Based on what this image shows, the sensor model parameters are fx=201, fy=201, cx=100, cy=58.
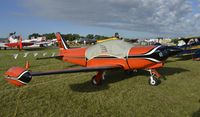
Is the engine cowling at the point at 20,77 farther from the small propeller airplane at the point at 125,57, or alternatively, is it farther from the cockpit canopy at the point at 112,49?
the cockpit canopy at the point at 112,49

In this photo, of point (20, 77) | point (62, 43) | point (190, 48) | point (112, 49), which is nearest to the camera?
point (20, 77)

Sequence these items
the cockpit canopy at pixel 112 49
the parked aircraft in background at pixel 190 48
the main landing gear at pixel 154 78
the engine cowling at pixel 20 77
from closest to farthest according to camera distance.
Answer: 1. the engine cowling at pixel 20 77
2. the main landing gear at pixel 154 78
3. the cockpit canopy at pixel 112 49
4. the parked aircraft in background at pixel 190 48

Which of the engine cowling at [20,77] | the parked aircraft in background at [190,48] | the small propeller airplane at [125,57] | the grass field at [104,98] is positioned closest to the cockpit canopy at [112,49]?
the small propeller airplane at [125,57]

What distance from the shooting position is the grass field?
6203 mm

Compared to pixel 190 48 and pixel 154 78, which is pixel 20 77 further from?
pixel 190 48

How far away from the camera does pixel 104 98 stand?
751 cm

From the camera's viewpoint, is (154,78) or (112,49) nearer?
(154,78)

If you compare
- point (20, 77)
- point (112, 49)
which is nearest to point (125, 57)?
point (112, 49)

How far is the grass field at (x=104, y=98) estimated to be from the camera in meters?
6.20

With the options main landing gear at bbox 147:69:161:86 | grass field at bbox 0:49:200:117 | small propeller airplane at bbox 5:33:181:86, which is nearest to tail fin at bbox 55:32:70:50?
small propeller airplane at bbox 5:33:181:86

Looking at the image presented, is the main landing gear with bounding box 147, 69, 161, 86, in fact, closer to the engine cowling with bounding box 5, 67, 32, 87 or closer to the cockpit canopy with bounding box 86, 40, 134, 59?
the cockpit canopy with bounding box 86, 40, 134, 59

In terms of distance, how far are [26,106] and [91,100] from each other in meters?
2.23

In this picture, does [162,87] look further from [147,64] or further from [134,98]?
[134,98]

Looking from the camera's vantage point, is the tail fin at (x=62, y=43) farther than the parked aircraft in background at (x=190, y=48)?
No
